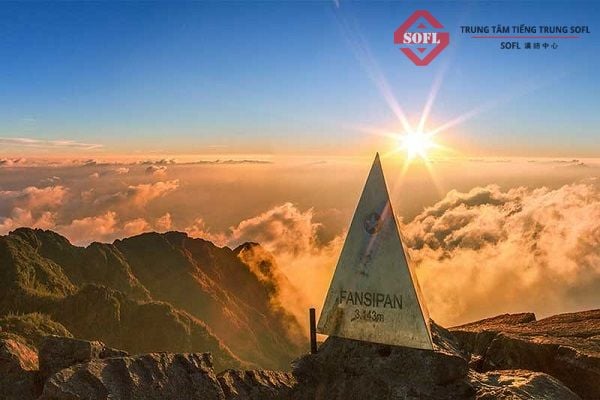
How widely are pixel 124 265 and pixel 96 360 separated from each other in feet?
364

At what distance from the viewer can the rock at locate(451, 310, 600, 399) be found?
55.6 feet

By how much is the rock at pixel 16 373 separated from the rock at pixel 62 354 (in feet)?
1.17

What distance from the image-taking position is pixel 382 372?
15039mm

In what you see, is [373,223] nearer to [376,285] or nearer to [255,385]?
[376,285]

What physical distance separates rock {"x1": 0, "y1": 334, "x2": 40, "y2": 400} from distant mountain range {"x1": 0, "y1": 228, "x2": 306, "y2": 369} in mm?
50552

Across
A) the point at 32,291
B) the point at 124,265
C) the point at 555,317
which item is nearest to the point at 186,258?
the point at 124,265

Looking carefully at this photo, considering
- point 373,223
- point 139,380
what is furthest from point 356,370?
point 139,380

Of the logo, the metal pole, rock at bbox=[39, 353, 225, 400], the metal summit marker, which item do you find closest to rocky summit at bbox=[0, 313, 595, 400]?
rock at bbox=[39, 353, 225, 400]

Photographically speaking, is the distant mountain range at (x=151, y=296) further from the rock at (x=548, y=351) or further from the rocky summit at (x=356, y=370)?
the rock at (x=548, y=351)

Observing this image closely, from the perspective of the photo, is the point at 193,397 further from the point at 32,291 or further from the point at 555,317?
the point at 32,291

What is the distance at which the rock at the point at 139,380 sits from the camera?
13.1 m

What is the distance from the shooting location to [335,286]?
16016 mm

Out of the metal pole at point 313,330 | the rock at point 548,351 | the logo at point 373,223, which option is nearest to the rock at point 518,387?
the rock at point 548,351

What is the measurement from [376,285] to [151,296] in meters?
114
